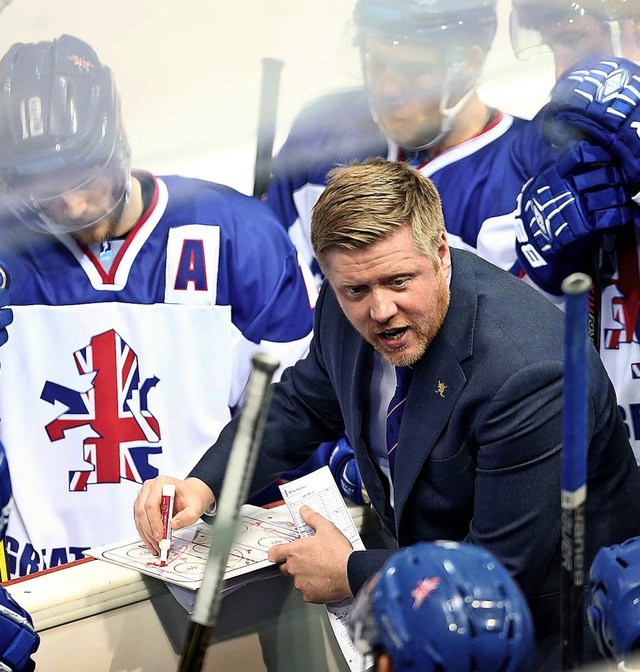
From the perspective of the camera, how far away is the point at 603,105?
2.01 metres

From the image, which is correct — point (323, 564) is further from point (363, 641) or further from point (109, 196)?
point (109, 196)

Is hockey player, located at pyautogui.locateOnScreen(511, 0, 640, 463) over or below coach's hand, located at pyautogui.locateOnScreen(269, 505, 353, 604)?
over

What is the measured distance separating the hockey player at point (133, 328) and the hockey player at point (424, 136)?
15 cm

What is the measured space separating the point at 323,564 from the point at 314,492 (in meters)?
0.22

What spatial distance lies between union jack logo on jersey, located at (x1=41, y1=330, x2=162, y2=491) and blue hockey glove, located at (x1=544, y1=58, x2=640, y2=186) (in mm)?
1051

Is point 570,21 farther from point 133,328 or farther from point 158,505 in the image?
point 158,505

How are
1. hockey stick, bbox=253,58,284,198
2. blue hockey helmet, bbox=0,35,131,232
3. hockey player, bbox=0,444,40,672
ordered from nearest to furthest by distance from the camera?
hockey player, bbox=0,444,40,672 < blue hockey helmet, bbox=0,35,131,232 < hockey stick, bbox=253,58,284,198

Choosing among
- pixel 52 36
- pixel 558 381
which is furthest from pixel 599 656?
pixel 52 36

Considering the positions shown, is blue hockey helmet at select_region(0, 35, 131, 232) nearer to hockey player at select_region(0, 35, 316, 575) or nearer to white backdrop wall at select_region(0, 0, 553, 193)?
white backdrop wall at select_region(0, 0, 553, 193)

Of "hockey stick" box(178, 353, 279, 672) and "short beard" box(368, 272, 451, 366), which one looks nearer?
"hockey stick" box(178, 353, 279, 672)

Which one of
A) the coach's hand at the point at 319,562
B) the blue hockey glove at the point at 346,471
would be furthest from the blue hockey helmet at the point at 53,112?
the coach's hand at the point at 319,562

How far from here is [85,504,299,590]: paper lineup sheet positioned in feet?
6.10

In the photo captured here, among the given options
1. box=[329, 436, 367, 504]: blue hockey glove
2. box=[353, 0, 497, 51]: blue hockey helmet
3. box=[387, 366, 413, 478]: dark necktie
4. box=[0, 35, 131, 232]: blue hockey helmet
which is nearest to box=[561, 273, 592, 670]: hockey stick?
box=[387, 366, 413, 478]: dark necktie

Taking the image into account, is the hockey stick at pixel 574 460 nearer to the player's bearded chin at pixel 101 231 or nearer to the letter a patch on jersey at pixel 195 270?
the letter a patch on jersey at pixel 195 270
